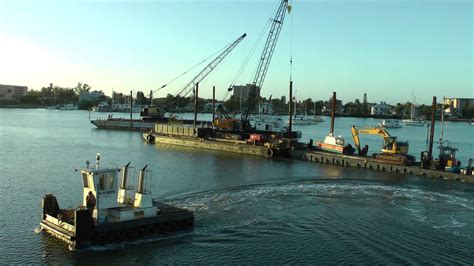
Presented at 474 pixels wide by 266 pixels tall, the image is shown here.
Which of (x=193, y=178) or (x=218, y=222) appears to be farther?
(x=193, y=178)

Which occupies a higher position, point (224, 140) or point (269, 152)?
point (224, 140)

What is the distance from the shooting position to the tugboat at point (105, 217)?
21047 mm

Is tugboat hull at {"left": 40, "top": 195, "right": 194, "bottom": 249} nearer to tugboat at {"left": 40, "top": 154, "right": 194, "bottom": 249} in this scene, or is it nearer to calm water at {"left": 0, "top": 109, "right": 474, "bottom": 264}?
tugboat at {"left": 40, "top": 154, "right": 194, "bottom": 249}

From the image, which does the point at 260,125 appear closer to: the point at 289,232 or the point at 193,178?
the point at 193,178

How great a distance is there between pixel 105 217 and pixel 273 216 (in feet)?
32.4

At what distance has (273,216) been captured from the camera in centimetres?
2773

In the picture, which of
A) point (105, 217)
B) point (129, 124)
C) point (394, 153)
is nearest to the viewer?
point (105, 217)

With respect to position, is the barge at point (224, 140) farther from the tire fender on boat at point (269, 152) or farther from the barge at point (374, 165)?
the barge at point (374, 165)

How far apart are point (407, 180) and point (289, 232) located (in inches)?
835

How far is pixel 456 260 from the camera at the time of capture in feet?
67.8

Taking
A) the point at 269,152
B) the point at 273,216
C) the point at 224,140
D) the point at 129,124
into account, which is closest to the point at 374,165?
the point at 269,152

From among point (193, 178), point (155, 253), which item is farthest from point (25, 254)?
point (193, 178)

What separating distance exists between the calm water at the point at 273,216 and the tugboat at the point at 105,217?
0.54 metres

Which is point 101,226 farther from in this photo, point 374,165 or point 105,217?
point 374,165
